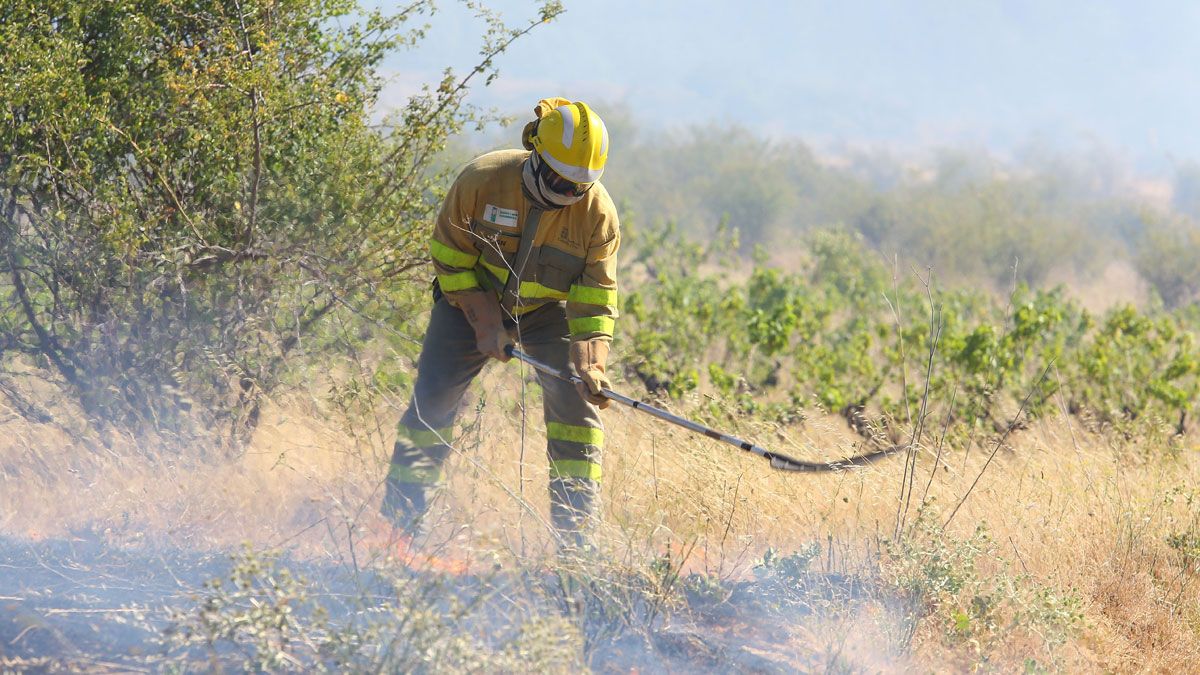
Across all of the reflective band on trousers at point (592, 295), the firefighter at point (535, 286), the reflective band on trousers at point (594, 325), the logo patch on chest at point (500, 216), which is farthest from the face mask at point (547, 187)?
the reflective band on trousers at point (594, 325)

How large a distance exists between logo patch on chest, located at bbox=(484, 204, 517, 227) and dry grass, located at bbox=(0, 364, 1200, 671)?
2.80ft

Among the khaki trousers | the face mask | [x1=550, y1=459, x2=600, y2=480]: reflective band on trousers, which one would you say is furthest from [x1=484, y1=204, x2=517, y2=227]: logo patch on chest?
[x1=550, y1=459, x2=600, y2=480]: reflective band on trousers

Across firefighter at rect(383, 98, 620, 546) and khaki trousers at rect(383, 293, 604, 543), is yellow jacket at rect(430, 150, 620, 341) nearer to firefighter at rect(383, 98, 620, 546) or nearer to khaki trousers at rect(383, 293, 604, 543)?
firefighter at rect(383, 98, 620, 546)

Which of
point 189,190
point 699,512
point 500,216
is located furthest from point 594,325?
point 189,190

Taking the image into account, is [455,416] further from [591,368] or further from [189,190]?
[189,190]

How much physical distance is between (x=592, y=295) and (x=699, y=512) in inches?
37.5

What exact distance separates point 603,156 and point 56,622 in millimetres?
2251

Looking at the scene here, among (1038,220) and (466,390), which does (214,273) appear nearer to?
(466,390)

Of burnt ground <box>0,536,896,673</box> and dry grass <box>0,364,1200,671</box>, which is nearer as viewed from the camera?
burnt ground <box>0,536,896,673</box>

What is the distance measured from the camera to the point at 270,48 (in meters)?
4.71

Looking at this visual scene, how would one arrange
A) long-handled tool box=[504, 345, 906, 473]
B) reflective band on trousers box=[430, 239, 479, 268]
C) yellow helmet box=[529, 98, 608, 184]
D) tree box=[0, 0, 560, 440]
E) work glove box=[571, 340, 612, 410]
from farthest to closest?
tree box=[0, 0, 560, 440]
reflective band on trousers box=[430, 239, 479, 268]
work glove box=[571, 340, 612, 410]
yellow helmet box=[529, 98, 608, 184]
long-handled tool box=[504, 345, 906, 473]

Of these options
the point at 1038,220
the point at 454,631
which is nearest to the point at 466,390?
the point at 454,631

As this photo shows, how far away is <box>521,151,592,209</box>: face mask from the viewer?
4.11m

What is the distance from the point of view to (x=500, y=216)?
4.29 m
